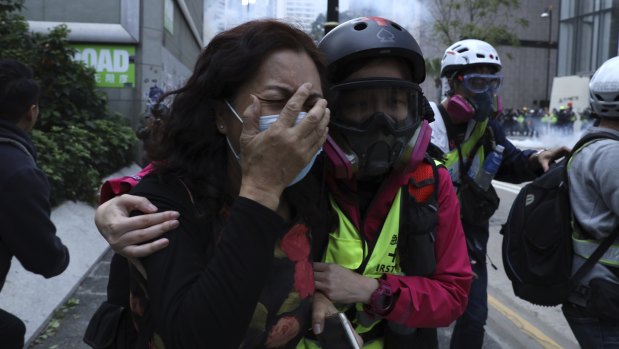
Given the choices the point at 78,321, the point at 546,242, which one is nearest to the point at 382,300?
the point at 546,242

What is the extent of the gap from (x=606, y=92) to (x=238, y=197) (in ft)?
6.30

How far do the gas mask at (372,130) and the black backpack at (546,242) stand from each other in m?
0.94

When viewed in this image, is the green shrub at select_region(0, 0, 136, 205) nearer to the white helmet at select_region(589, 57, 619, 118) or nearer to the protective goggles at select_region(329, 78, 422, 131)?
the protective goggles at select_region(329, 78, 422, 131)

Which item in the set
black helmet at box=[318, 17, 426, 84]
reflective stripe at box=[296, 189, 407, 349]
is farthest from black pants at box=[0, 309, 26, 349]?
black helmet at box=[318, 17, 426, 84]

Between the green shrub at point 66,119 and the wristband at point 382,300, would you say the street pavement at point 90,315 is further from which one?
the wristband at point 382,300

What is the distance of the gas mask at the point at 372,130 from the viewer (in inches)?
69.1

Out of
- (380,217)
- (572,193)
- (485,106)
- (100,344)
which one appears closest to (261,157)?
(380,217)

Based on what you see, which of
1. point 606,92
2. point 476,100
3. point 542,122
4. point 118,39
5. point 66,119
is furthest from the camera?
point 542,122

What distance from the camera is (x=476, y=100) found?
127 inches

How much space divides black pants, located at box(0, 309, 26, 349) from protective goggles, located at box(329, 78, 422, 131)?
163cm

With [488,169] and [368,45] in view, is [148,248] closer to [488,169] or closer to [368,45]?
[368,45]

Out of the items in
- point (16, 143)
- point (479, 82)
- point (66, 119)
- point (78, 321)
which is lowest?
point (78, 321)

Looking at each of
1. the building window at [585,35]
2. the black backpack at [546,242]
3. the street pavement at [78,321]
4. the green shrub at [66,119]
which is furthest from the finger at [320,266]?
the building window at [585,35]

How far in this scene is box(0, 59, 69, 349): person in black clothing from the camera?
2357mm
